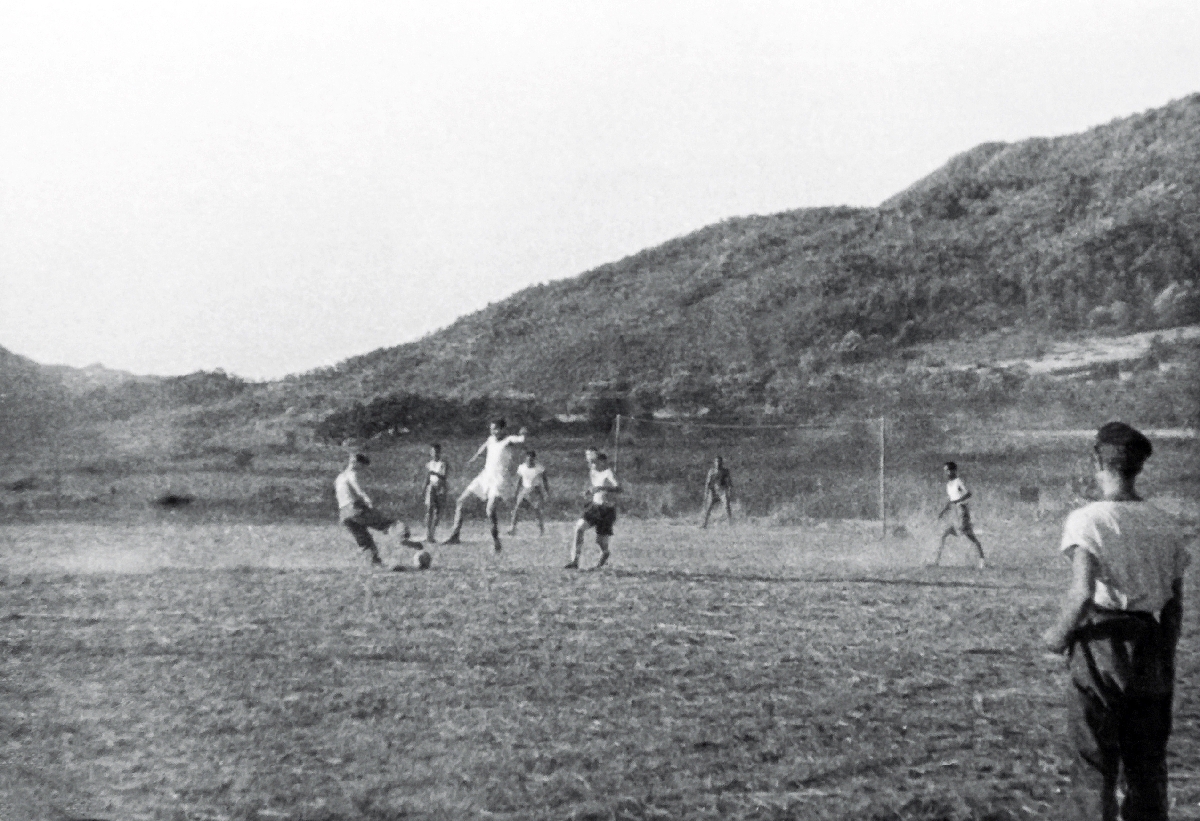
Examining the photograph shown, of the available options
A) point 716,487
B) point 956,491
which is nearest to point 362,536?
point 956,491

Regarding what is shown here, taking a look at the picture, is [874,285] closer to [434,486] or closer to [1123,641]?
[434,486]

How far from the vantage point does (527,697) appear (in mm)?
8523

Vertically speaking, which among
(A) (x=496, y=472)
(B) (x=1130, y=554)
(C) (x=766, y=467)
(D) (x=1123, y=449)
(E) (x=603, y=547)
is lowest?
(E) (x=603, y=547)

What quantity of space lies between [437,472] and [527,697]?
37.8 feet

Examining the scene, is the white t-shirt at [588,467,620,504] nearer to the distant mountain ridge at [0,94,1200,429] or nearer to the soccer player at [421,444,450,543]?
the soccer player at [421,444,450,543]

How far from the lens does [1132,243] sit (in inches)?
1986

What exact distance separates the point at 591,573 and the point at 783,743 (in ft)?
27.6

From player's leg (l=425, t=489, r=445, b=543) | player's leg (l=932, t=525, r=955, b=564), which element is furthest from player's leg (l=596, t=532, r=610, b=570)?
player's leg (l=932, t=525, r=955, b=564)

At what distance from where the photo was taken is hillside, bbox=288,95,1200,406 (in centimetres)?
5116

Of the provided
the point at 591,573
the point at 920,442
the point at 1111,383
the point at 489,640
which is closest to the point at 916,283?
the point at 1111,383

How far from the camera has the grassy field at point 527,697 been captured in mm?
6453

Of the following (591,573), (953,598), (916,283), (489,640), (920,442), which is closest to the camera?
(489,640)

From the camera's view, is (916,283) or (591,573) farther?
(916,283)

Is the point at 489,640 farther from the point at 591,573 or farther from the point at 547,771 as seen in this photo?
the point at 591,573
